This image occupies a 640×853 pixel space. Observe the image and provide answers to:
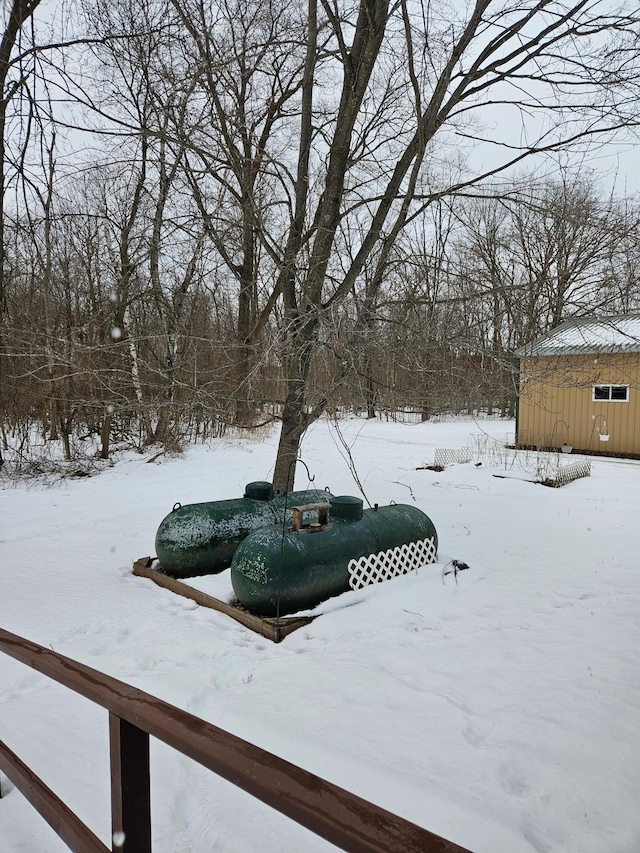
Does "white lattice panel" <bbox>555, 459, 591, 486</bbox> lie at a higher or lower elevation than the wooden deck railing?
lower

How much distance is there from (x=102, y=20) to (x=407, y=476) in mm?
8475

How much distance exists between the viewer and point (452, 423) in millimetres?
24391

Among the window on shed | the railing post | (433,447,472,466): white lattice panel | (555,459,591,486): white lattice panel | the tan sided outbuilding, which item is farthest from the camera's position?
the window on shed

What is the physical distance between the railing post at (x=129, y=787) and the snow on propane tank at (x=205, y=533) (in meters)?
3.72

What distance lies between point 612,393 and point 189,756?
1449cm

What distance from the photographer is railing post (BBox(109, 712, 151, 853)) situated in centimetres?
115

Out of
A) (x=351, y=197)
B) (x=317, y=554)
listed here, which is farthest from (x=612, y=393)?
(x=317, y=554)

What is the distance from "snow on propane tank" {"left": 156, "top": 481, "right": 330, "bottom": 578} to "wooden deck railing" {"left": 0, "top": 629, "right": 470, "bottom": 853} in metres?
3.47

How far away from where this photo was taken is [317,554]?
423 centimetres

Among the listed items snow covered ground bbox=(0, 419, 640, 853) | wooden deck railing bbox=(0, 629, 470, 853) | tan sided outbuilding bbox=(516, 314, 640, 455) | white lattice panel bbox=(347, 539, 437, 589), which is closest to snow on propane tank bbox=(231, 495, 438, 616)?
white lattice panel bbox=(347, 539, 437, 589)

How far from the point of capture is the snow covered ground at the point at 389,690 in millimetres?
2172

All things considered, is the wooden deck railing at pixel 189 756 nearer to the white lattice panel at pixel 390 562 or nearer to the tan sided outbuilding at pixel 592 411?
the white lattice panel at pixel 390 562

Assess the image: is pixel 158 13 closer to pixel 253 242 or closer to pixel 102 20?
pixel 102 20

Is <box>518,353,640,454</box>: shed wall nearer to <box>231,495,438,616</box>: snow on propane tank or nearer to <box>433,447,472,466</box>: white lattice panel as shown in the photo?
<box>433,447,472,466</box>: white lattice panel
